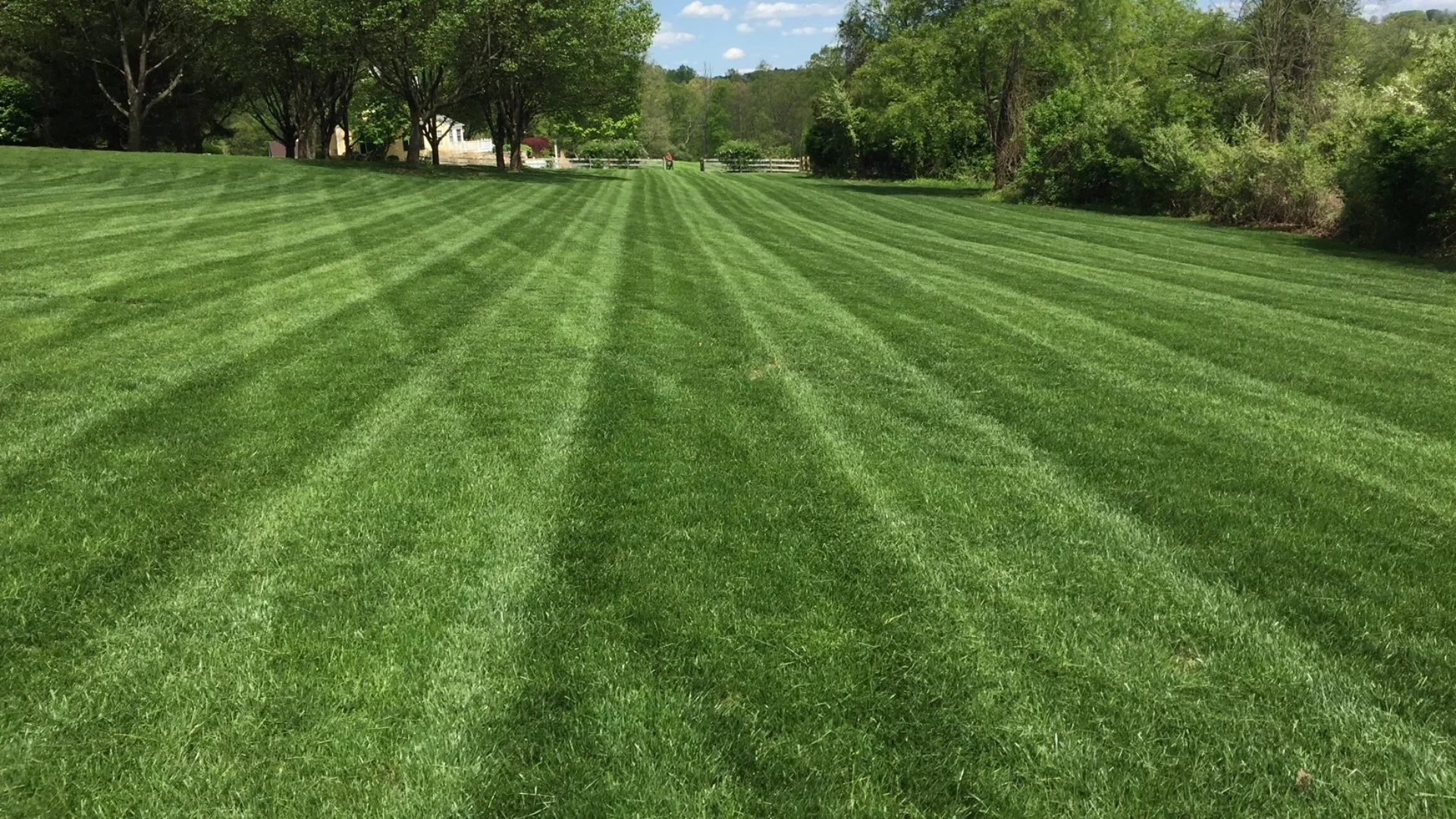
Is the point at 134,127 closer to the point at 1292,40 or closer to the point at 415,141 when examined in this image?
the point at 415,141

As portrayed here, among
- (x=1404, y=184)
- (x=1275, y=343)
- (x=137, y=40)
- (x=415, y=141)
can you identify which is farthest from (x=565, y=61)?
(x=1275, y=343)

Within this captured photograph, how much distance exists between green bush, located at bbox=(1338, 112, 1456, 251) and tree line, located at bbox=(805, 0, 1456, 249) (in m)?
0.03

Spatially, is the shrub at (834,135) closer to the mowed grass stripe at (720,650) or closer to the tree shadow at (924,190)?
the tree shadow at (924,190)

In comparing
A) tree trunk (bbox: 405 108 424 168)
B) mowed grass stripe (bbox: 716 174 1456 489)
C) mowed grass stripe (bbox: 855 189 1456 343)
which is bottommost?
mowed grass stripe (bbox: 716 174 1456 489)

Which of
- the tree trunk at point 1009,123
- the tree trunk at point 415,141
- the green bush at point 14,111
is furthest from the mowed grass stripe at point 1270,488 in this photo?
the green bush at point 14,111

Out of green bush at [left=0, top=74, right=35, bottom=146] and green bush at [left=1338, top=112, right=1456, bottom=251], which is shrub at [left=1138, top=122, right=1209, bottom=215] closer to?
green bush at [left=1338, top=112, right=1456, bottom=251]

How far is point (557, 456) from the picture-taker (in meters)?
5.04

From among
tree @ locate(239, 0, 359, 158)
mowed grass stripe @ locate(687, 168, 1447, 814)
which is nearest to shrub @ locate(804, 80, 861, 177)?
tree @ locate(239, 0, 359, 158)

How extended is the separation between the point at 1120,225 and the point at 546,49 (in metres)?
18.9

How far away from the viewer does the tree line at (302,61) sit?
27375mm

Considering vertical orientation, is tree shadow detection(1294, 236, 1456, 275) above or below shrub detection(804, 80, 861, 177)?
below

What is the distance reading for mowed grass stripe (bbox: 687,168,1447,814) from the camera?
2.58m

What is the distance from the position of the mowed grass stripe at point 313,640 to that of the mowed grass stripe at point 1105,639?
6.19 feet

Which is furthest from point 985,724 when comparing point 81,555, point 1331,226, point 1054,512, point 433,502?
point 1331,226
